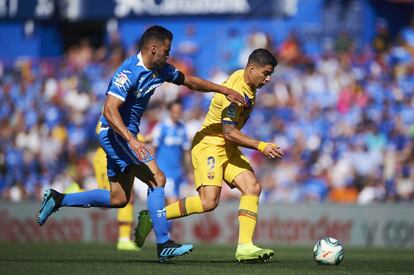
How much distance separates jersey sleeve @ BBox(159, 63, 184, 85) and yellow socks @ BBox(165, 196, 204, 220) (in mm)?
1390

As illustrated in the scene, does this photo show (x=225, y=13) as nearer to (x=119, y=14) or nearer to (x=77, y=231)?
(x=119, y=14)

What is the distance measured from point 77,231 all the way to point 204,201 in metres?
9.41

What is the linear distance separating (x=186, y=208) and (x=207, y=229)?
8.48 metres

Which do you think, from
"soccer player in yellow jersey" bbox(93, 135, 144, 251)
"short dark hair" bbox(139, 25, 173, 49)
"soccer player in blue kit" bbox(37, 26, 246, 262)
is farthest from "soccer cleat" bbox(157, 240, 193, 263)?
"soccer player in yellow jersey" bbox(93, 135, 144, 251)

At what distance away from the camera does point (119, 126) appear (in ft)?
34.1

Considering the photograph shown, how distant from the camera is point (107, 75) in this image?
25562mm

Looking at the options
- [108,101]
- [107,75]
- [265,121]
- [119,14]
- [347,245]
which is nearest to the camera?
[108,101]

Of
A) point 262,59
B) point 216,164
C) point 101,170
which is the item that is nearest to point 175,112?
point 101,170

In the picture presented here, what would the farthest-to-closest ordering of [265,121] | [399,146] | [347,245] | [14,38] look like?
[14,38] < [265,121] < [399,146] < [347,245]

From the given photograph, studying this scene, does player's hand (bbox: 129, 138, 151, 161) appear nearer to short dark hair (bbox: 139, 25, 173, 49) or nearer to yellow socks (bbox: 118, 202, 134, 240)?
short dark hair (bbox: 139, 25, 173, 49)

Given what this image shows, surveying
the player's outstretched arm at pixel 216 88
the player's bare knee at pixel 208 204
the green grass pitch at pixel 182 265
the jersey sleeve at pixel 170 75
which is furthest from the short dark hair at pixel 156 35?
the green grass pitch at pixel 182 265

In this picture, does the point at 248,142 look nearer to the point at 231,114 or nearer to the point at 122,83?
the point at 231,114

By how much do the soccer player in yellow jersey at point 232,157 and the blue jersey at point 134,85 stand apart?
0.84 m

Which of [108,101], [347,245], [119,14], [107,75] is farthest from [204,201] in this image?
[119,14]
